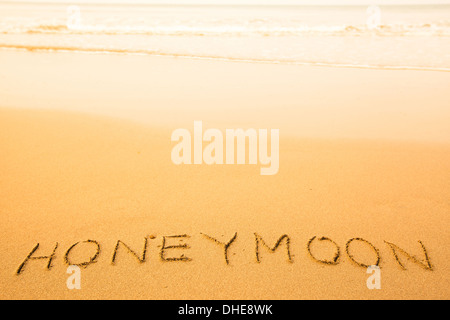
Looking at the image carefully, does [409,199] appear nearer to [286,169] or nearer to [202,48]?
[286,169]

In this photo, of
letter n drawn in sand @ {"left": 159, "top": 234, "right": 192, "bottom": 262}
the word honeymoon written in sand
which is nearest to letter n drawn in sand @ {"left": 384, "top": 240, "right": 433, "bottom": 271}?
the word honeymoon written in sand

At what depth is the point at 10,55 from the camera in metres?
6.73

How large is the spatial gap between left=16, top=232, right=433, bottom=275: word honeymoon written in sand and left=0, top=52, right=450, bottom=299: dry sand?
0.08 feet

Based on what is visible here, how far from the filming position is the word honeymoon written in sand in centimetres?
204

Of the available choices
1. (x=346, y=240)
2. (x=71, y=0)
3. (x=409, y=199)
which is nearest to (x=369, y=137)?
(x=409, y=199)

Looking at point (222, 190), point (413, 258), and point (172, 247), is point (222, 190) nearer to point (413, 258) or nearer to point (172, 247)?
point (172, 247)

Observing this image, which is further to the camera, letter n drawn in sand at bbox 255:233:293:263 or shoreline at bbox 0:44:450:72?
shoreline at bbox 0:44:450:72

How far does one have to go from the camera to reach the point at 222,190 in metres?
2.67

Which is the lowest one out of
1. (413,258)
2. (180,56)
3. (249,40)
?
(413,258)

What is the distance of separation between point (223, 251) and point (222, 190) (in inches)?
25.7

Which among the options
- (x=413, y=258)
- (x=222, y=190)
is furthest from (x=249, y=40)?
(x=413, y=258)

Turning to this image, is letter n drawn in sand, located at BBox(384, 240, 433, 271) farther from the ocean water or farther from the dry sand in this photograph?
the ocean water

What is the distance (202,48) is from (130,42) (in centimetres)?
201

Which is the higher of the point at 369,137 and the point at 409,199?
the point at 369,137
